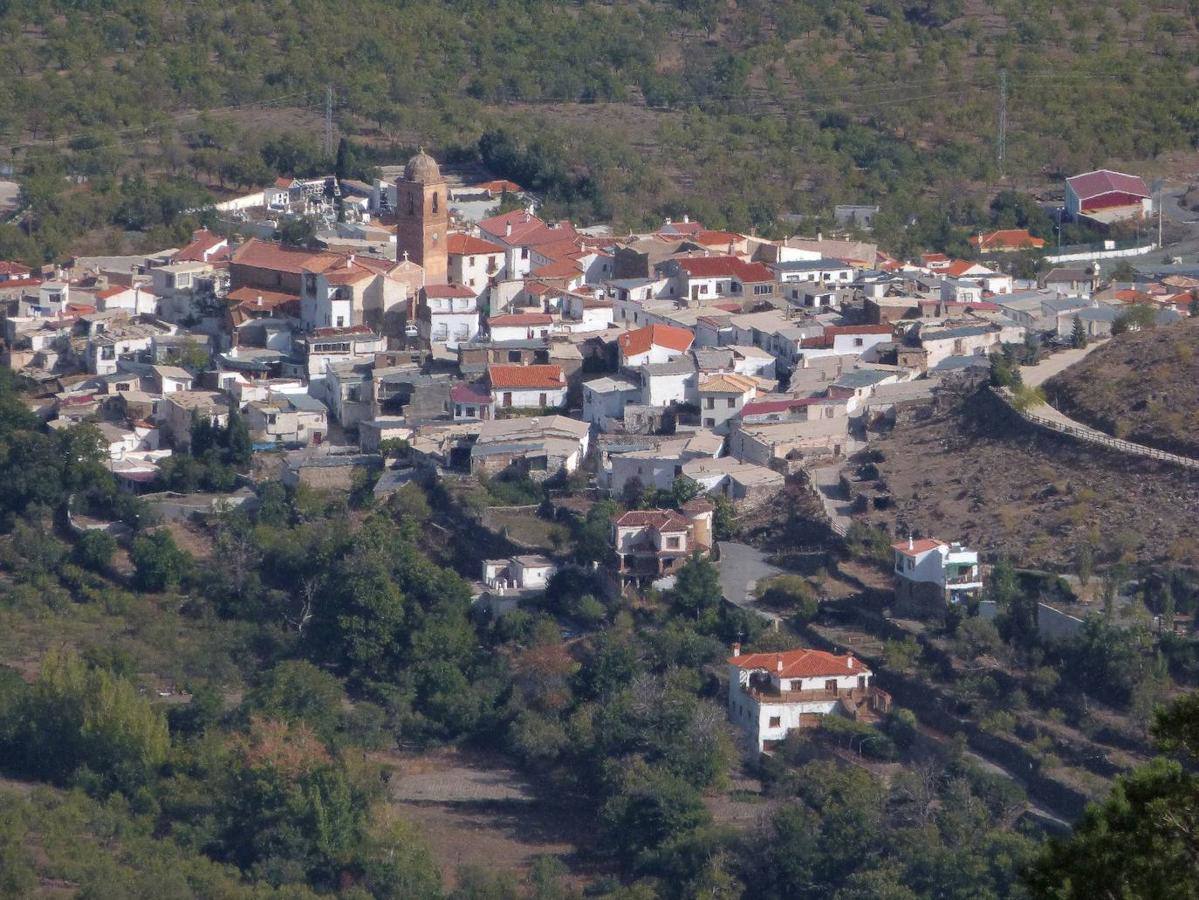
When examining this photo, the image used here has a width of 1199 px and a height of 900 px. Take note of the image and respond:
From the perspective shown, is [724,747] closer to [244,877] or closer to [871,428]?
[244,877]

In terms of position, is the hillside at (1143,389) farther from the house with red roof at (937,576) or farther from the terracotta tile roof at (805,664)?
the terracotta tile roof at (805,664)

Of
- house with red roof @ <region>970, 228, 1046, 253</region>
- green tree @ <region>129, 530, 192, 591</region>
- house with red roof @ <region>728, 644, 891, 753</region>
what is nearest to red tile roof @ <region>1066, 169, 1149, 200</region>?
house with red roof @ <region>970, 228, 1046, 253</region>

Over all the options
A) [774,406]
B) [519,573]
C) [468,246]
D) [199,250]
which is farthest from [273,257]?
[519,573]

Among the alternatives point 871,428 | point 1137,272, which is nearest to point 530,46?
point 1137,272

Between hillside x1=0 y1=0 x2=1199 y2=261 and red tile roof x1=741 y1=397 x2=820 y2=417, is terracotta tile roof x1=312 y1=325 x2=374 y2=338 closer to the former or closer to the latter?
red tile roof x1=741 y1=397 x2=820 y2=417

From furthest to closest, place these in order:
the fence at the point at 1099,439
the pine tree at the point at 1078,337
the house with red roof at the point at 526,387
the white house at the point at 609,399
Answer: the pine tree at the point at 1078,337, the house with red roof at the point at 526,387, the white house at the point at 609,399, the fence at the point at 1099,439

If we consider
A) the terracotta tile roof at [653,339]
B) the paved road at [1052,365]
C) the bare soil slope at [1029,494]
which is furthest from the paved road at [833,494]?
the terracotta tile roof at [653,339]

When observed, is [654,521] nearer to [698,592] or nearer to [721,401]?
[698,592]
